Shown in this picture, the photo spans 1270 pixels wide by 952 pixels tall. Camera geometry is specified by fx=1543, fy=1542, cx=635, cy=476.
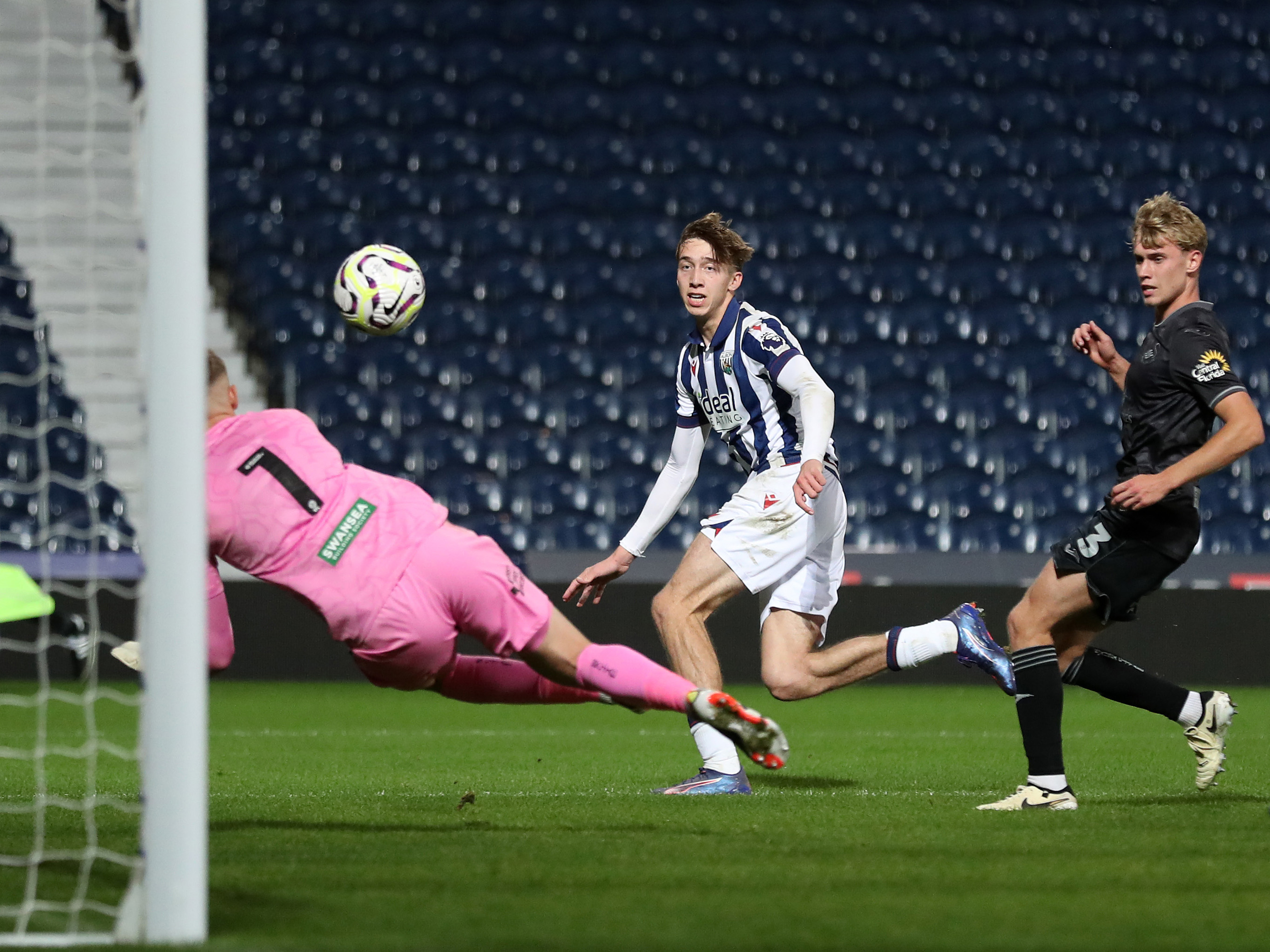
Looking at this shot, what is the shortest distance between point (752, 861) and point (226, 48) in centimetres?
1071

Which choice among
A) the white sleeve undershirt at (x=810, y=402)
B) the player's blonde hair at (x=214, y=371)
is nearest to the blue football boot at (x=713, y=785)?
the white sleeve undershirt at (x=810, y=402)

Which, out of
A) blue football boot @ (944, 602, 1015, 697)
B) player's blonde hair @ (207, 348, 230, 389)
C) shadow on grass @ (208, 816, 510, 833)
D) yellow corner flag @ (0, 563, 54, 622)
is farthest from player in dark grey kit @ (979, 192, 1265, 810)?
yellow corner flag @ (0, 563, 54, 622)

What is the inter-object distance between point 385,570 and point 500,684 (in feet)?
2.09

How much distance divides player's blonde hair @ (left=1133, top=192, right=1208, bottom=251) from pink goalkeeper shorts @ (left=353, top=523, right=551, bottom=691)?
211cm

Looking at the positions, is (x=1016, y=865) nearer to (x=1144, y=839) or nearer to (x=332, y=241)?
(x=1144, y=839)

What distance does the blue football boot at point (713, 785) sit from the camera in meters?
4.89

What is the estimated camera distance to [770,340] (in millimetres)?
5203

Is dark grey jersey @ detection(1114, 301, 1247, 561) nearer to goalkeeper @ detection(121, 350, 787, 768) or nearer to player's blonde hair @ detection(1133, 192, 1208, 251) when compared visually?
player's blonde hair @ detection(1133, 192, 1208, 251)

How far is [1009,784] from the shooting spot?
17.2 feet

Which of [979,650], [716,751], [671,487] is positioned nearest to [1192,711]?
[979,650]

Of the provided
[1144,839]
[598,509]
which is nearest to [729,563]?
[1144,839]

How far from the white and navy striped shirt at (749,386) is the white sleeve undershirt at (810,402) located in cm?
5

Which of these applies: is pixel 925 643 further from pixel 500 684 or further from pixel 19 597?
pixel 19 597

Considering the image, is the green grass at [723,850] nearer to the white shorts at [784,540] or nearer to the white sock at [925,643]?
the white sock at [925,643]
